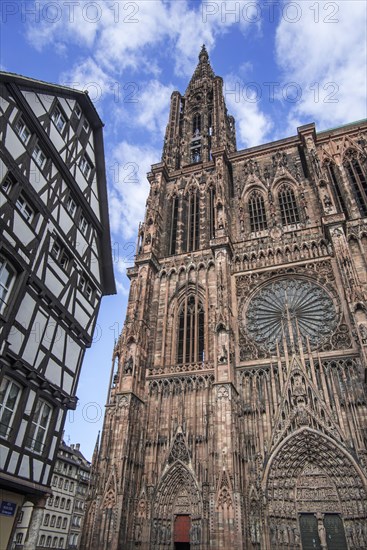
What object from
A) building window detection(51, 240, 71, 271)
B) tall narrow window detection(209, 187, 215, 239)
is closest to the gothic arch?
building window detection(51, 240, 71, 271)

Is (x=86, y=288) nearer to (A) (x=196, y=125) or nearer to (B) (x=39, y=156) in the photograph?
(B) (x=39, y=156)

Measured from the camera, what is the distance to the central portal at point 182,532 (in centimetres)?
1780

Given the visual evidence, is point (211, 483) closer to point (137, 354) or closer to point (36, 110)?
point (137, 354)

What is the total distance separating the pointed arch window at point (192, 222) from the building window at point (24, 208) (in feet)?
48.1

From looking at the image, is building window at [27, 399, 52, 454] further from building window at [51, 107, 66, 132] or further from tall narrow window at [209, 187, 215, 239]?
tall narrow window at [209, 187, 215, 239]

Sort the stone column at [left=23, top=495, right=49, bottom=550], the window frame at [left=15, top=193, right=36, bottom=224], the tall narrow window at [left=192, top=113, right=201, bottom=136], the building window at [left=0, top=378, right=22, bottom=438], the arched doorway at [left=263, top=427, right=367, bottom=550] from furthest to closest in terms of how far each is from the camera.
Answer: the tall narrow window at [left=192, top=113, right=201, bottom=136], the arched doorway at [left=263, top=427, right=367, bottom=550], the window frame at [left=15, top=193, right=36, bottom=224], the stone column at [left=23, top=495, right=49, bottom=550], the building window at [left=0, top=378, right=22, bottom=438]

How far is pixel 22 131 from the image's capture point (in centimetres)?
1443

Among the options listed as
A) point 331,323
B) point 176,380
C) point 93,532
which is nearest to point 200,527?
point 93,532

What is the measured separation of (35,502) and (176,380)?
32.1 feet

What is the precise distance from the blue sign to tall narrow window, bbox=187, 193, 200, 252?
60.9 feet

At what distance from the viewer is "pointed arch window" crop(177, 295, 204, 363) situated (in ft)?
75.3

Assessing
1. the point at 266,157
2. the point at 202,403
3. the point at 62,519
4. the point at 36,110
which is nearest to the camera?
the point at 36,110

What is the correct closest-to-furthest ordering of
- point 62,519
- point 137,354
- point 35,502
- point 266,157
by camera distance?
A: point 35,502 < point 137,354 < point 266,157 < point 62,519

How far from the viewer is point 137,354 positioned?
2211 centimetres
